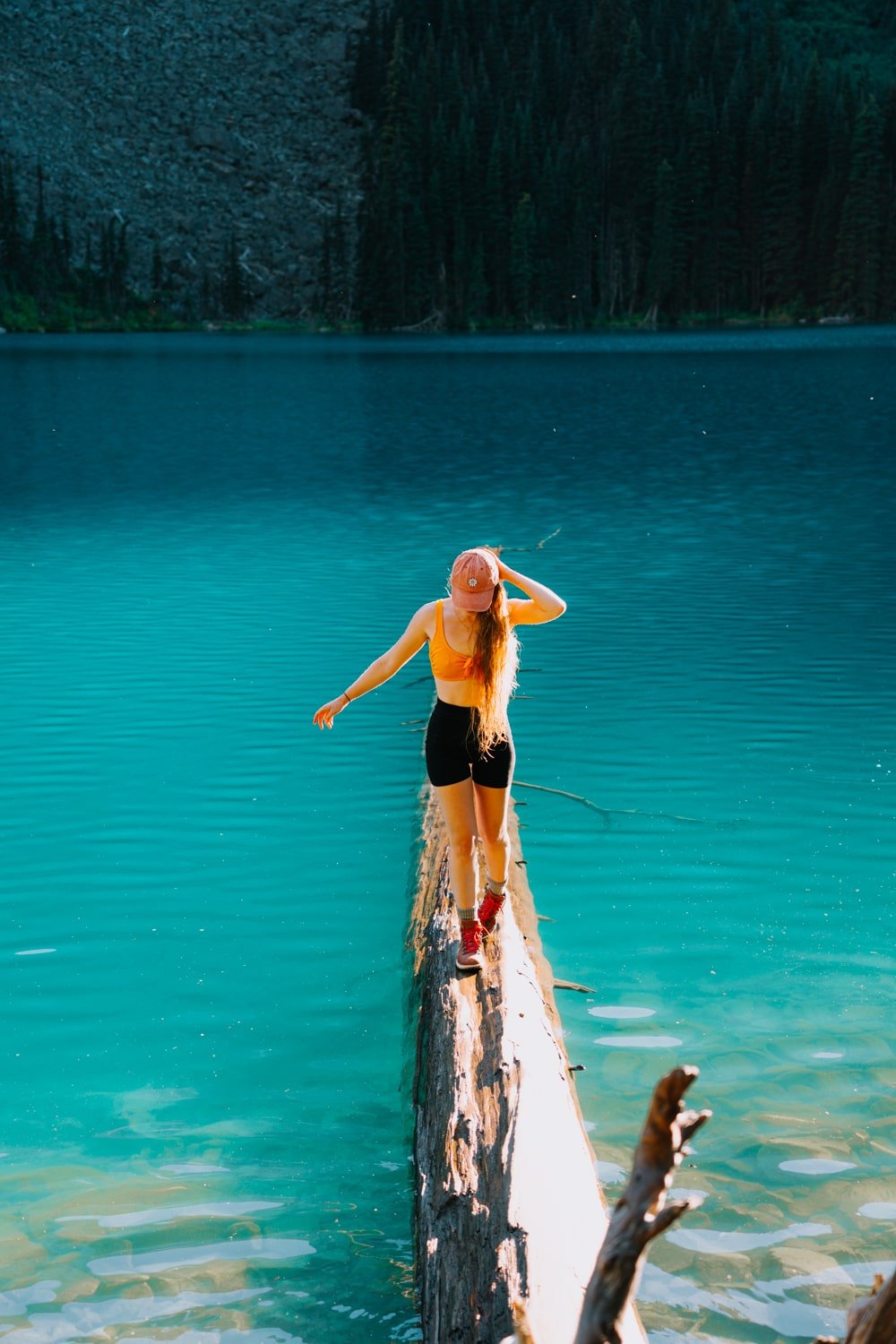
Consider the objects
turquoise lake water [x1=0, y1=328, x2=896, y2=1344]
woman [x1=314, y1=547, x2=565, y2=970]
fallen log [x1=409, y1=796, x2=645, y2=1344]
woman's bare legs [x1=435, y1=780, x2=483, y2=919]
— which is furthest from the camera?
woman's bare legs [x1=435, y1=780, x2=483, y2=919]

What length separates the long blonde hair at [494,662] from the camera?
546 cm

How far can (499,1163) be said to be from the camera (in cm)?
434

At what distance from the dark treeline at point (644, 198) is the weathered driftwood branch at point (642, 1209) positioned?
11980 cm

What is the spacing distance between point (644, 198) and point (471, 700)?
131048mm

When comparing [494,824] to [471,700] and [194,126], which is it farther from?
[194,126]

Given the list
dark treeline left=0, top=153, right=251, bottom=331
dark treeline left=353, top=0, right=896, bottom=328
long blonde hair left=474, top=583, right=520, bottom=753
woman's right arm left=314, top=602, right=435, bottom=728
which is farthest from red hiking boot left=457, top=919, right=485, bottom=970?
dark treeline left=0, top=153, right=251, bottom=331

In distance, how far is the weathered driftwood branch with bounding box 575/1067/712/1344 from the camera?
2.48 meters

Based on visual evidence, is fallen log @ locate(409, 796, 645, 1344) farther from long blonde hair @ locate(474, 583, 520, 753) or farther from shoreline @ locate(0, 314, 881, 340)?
shoreline @ locate(0, 314, 881, 340)

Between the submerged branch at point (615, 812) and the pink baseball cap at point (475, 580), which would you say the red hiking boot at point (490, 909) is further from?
the submerged branch at point (615, 812)

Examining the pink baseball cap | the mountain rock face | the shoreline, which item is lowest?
the pink baseball cap

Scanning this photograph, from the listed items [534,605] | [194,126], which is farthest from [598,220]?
[534,605]

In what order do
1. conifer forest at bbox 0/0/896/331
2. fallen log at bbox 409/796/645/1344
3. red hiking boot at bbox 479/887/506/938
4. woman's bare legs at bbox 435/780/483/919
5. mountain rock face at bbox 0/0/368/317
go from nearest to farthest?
fallen log at bbox 409/796/645/1344 → woman's bare legs at bbox 435/780/483/919 → red hiking boot at bbox 479/887/506/938 → conifer forest at bbox 0/0/896/331 → mountain rock face at bbox 0/0/368/317

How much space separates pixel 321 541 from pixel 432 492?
214 inches

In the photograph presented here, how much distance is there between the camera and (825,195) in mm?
116125
